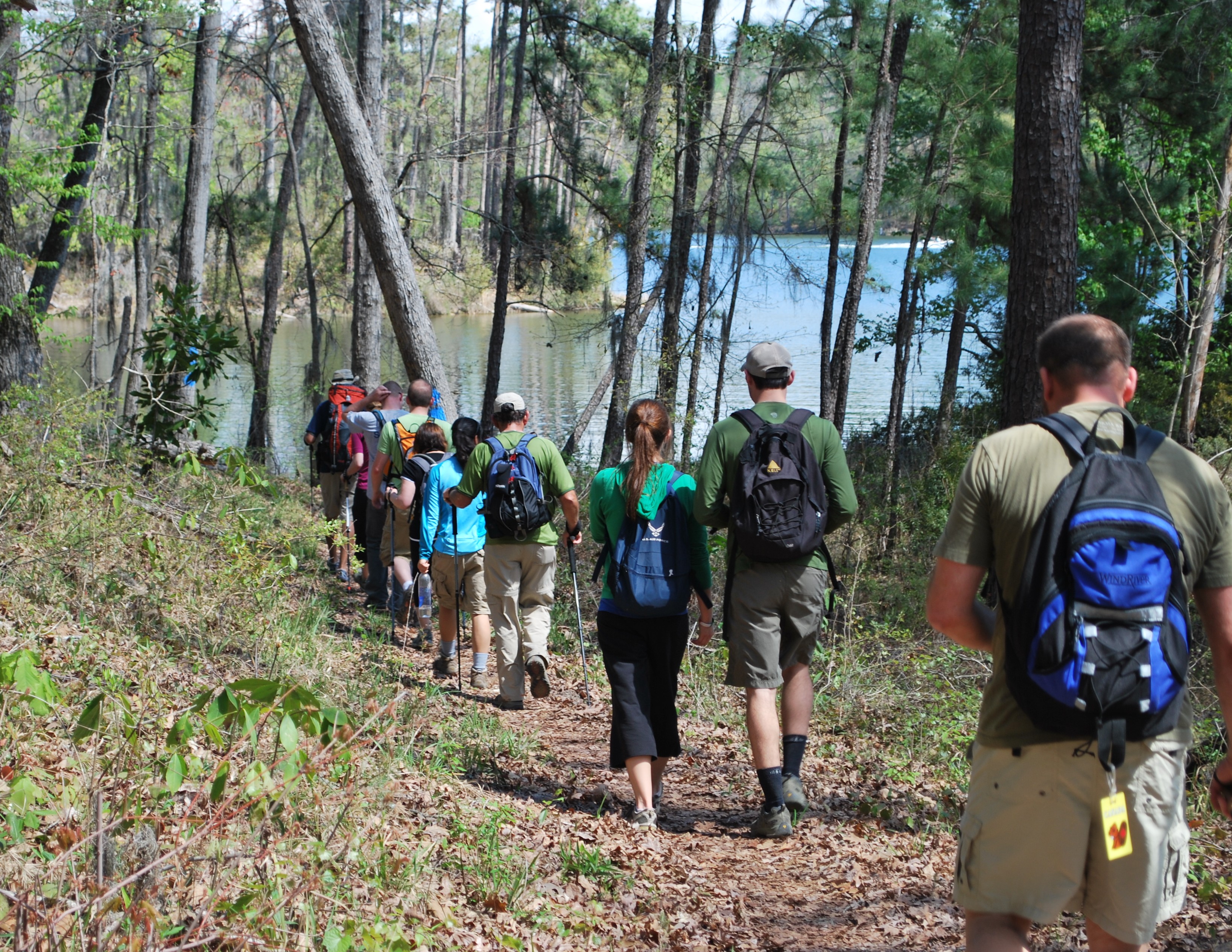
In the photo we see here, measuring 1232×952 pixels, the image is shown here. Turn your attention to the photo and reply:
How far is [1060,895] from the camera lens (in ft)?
7.28

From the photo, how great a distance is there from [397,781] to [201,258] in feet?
38.3

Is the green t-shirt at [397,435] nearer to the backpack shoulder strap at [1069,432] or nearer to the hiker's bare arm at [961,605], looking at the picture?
the hiker's bare arm at [961,605]

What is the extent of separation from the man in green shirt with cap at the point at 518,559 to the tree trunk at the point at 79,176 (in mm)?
8503

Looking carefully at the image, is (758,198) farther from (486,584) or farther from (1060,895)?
(1060,895)

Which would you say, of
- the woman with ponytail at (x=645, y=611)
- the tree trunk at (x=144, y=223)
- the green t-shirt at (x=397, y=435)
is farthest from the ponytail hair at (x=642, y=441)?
the tree trunk at (x=144, y=223)

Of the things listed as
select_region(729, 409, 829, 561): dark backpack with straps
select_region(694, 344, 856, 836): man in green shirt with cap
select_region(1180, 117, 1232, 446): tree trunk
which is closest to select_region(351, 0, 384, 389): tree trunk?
select_region(694, 344, 856, 836): man in green shirt with cap

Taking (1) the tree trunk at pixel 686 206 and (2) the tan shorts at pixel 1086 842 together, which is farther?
(1) the tree trunk at pixel 686 206

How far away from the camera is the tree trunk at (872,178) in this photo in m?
12.5

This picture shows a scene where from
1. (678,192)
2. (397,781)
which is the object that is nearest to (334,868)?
(397,781)

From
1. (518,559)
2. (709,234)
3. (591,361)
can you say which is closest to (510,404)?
(518,559)

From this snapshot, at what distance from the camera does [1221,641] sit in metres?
2.31

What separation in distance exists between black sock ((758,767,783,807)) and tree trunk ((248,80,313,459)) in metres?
13.6

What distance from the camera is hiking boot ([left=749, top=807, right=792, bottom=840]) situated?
431cm

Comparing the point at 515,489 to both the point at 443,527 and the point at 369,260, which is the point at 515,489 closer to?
the point at 443,527
